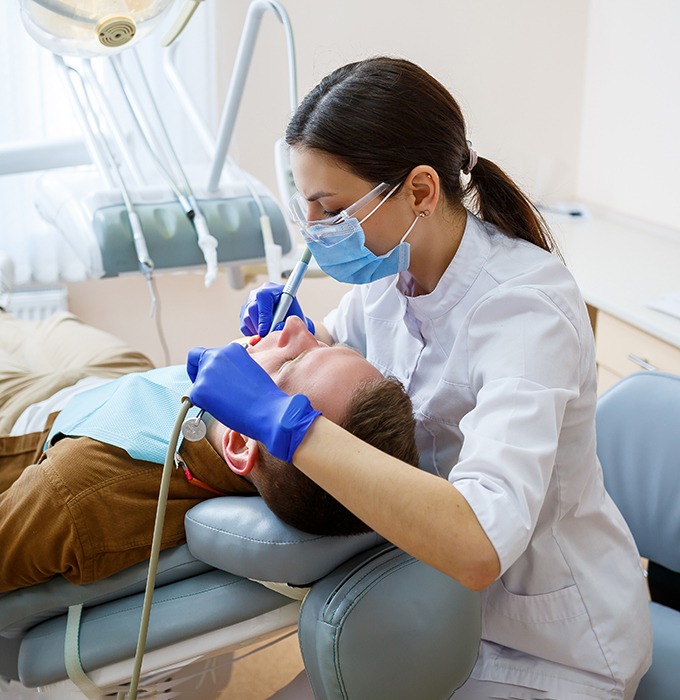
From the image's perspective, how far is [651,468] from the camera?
151 cm

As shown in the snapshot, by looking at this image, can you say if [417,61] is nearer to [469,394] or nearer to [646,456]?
[646,456]

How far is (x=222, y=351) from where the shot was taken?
1.08 metres

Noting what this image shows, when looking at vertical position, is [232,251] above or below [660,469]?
above

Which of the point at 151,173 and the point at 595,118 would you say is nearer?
the point at 151,173

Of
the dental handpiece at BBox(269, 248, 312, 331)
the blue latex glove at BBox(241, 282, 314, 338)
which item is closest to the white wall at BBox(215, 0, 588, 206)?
the blue latex glove at BBox(241, 282, 314, 338)

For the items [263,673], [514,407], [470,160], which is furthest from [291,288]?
[263,673]

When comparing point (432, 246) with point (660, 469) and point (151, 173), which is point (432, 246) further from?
point (151, 173)

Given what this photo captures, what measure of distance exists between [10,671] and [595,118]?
106 inches

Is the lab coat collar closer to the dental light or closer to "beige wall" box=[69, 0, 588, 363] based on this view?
the dental light

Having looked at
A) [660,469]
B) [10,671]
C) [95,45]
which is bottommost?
Result: [10,671]

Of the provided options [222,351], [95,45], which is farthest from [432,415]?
[95,45]

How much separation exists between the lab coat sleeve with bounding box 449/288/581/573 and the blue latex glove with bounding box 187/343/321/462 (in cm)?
19

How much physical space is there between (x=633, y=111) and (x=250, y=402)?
2.35 metres

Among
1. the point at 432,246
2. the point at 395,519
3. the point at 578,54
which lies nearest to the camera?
the point at 395,519
